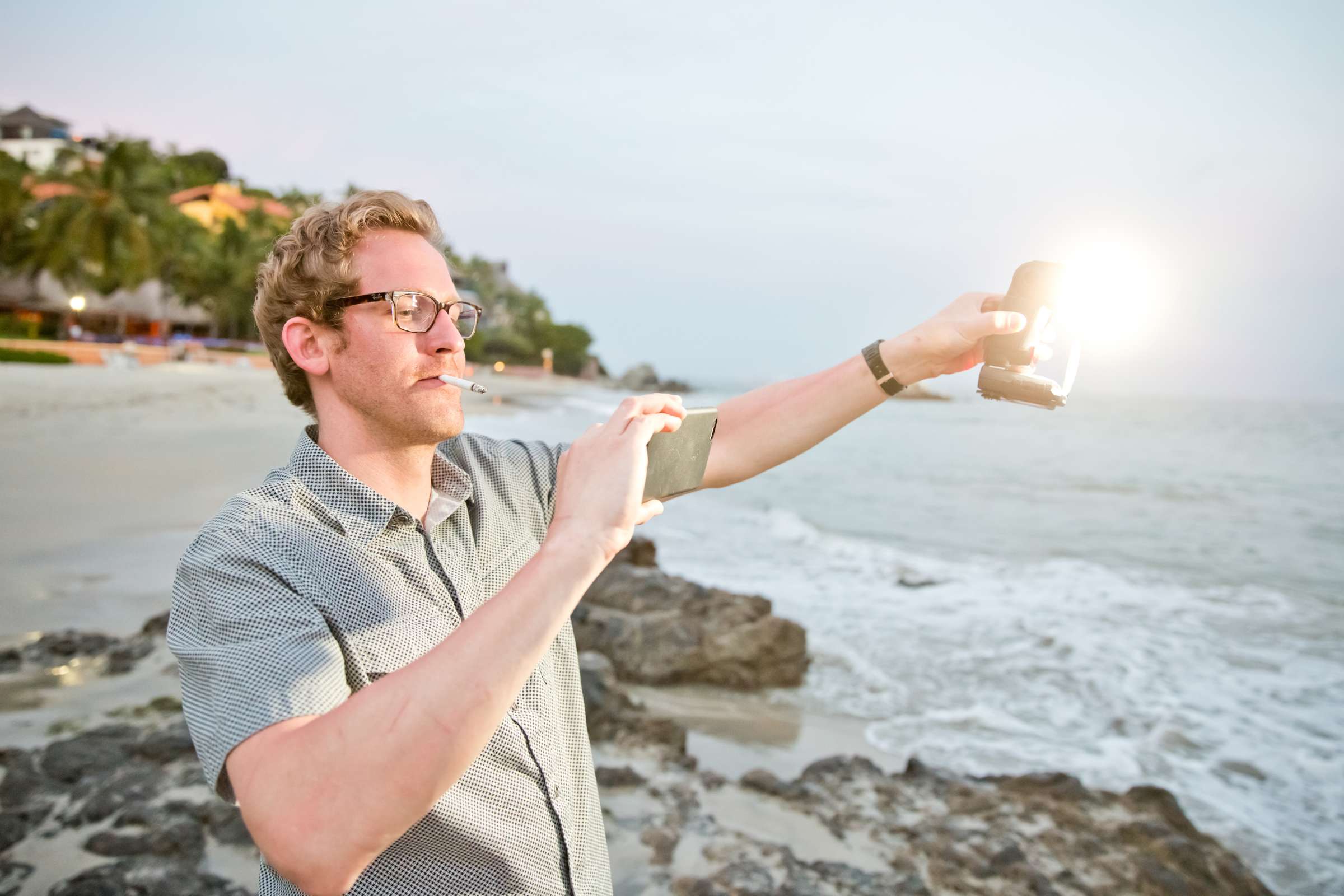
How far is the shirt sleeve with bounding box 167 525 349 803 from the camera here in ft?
3.64

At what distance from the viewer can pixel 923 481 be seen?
23125mm

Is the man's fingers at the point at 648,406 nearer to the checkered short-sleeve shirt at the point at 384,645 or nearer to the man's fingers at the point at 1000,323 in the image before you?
the checkered short-sleeve shirt at the point at 384,645

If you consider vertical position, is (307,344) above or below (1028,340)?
below

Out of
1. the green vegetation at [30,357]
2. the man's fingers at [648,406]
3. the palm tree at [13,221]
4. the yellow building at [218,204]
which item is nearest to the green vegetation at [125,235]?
the palm tree at [13,221]

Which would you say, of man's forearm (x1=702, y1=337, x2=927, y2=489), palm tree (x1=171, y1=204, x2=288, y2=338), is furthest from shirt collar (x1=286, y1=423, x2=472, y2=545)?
palm tree (x1=171, y1=204, x2=288, y2=338)

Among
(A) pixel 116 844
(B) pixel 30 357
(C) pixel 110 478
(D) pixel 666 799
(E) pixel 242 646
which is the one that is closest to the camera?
(E) pixel 242 646

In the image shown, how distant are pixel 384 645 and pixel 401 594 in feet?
0.33

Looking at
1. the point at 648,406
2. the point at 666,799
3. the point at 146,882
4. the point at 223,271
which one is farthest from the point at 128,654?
the point at 223,271

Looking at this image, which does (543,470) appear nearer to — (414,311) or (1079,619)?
(414,311)

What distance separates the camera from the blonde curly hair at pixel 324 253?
160 cm

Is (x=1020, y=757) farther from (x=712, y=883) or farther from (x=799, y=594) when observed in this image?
(x=799, y=594)

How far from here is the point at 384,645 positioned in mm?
1312

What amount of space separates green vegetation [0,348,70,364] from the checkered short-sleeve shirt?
2615cm

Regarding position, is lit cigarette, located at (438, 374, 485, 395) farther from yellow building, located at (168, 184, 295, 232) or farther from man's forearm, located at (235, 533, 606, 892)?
yellow building, located at (168, 184, 295, 232)
